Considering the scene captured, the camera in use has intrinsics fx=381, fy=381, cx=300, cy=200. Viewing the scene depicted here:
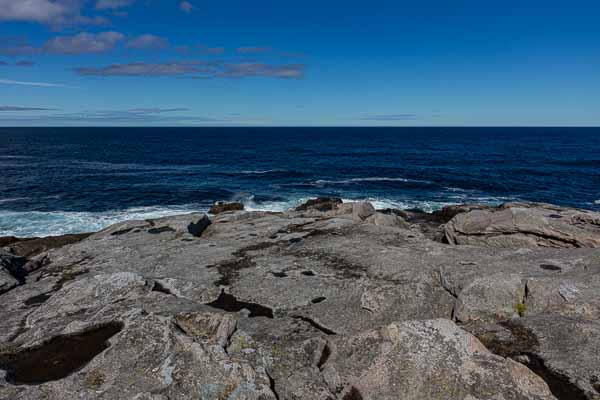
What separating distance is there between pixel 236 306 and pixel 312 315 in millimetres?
2739

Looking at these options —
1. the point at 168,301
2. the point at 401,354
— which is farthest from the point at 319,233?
the point at 401,354

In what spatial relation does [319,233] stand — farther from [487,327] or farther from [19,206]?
[19,206]

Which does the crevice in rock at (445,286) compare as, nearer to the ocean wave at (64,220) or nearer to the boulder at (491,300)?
the boulder at (491,300)

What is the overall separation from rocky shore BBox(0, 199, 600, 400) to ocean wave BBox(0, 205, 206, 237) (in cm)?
2406

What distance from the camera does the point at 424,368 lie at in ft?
24.6

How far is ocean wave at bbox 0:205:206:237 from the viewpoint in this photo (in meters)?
40.0

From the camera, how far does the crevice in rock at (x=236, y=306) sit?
12541 mm

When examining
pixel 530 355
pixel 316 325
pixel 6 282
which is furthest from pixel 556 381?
pixel 6 282

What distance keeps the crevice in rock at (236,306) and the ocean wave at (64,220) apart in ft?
109

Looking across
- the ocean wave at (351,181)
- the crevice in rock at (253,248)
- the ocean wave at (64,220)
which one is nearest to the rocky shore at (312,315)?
the crevice in rock at (253,248)

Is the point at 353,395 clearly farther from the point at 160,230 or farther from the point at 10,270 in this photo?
the point at 160,230

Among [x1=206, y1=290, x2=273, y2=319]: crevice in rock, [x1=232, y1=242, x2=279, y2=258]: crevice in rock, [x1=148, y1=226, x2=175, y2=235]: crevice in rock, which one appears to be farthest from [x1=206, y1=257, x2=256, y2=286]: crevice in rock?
[x1=148, y1=226, x2=175, y2=235]: crevice in rock

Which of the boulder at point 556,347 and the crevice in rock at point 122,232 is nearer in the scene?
the boulder at point 556,347

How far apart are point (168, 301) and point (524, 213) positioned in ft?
60.9
